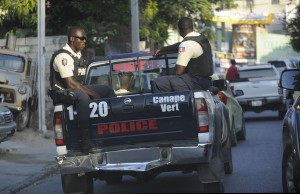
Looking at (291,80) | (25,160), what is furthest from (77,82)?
(25,160)

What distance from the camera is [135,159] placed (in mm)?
7031

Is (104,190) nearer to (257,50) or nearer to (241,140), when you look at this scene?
(241,140)

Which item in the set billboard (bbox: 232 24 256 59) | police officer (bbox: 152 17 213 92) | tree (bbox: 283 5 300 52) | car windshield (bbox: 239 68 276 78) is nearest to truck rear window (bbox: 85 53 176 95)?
police officer (bbox: 152 17 213 92)

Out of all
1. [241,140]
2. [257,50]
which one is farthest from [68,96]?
[257,50]

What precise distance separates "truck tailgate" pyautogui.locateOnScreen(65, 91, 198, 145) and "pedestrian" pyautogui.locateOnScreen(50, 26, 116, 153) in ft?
0.30

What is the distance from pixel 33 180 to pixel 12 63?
7.76 m

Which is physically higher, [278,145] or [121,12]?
[121,12]

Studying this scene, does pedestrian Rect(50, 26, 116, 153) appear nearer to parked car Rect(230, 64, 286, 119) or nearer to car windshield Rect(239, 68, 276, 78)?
parked car Rect(230, 64, 286, 119)

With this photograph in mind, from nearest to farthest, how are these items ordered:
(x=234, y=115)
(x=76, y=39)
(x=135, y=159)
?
(x=135, y=159) → (x=76, y=39) → (x=234, y=115)

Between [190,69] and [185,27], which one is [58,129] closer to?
[190,69]

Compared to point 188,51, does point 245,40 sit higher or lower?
lower

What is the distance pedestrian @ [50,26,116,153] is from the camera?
7.14 metres

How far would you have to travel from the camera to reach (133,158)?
23.1 feet

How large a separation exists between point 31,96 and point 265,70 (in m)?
7.93
